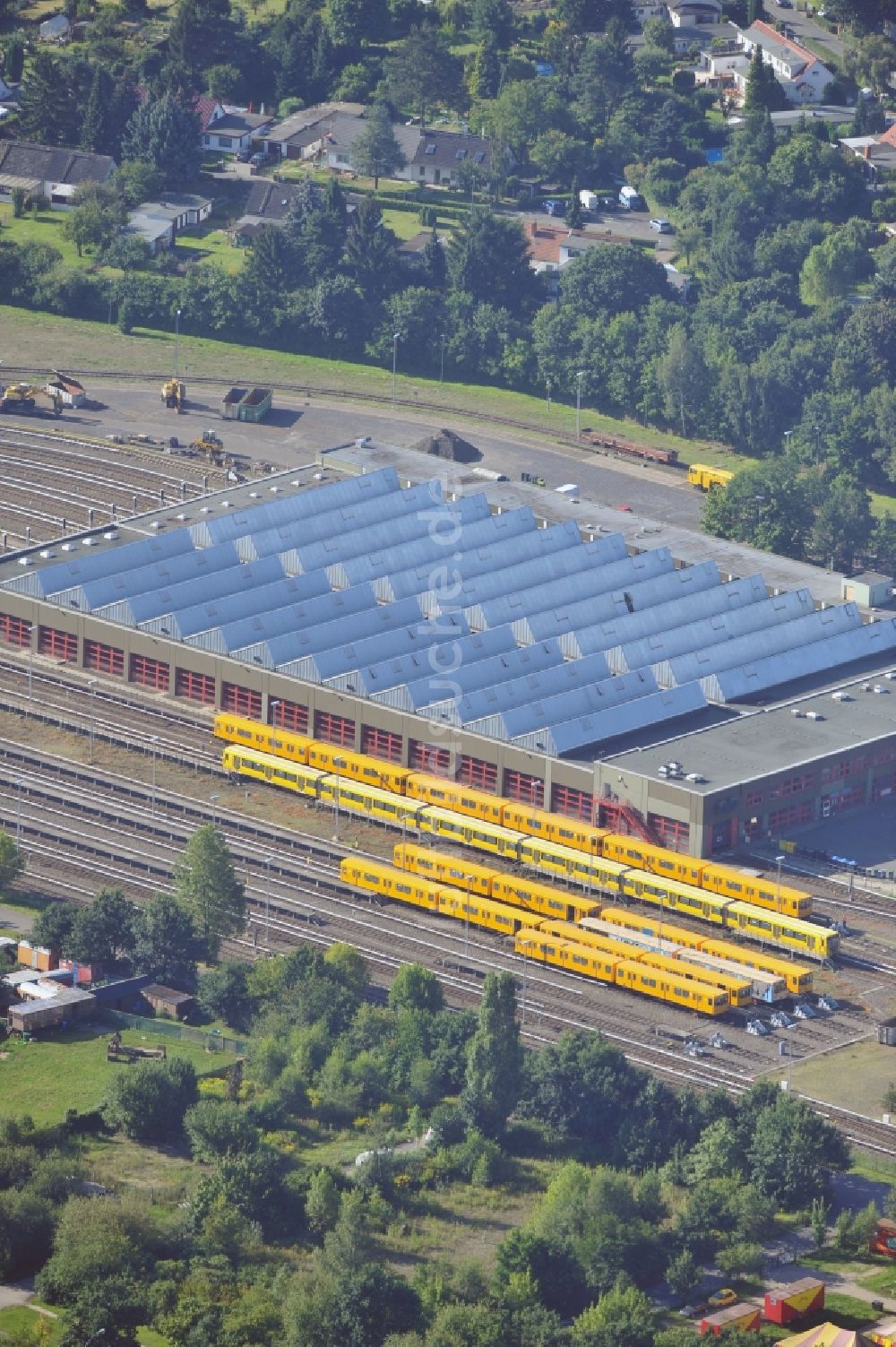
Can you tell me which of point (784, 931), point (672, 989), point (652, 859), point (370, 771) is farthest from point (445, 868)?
point (784, 931)

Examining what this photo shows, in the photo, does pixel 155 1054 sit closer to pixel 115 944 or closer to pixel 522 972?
pixel 115 944

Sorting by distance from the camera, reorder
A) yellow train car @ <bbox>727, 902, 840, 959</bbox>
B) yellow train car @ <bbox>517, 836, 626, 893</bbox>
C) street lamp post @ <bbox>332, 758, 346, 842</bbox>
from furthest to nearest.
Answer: street lamp post @ <bbox>332, 758, 346, 842</bbox>
yellow train car @ <bbox>517, 836, 626, 893</bbox>
yellow train car @ <bbox>727, 902, 840, 959</bbox>

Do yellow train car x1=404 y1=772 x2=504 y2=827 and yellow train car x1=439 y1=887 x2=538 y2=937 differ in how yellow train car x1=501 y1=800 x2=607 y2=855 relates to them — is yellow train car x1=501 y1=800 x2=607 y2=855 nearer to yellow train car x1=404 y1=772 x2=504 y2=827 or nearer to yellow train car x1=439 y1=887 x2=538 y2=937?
yellow train car x1=404 y1=772 x2=504 y2=827

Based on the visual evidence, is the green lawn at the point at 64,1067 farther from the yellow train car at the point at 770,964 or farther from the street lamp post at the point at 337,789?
the street lamp post at the point at 337,789

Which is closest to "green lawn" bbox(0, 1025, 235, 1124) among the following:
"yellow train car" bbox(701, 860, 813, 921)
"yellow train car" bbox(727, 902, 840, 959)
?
"yellow train car" bbox(727, 902, 840, 959)

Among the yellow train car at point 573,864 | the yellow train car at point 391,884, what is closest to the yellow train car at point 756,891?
the yellow train car at point 573,864

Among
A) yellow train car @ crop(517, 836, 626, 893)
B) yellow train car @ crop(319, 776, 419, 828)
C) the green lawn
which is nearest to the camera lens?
the green lawn

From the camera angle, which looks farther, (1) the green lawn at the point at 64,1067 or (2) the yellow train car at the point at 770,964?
(2) the yellow train car at the point at 770,964
